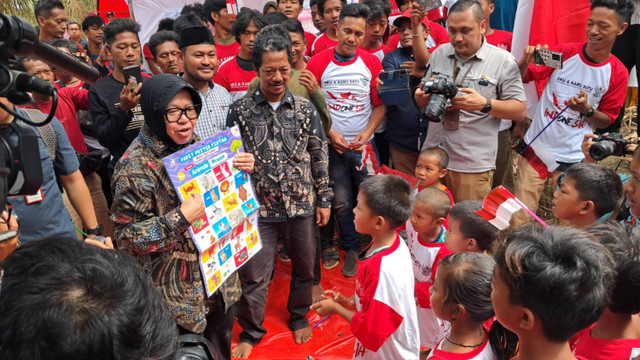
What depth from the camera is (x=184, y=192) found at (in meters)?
2.13

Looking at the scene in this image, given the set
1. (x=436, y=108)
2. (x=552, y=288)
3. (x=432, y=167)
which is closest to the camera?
(x=552, y=288)

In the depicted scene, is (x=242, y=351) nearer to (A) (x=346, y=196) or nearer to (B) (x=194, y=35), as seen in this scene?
(A) (x=346, y=196)

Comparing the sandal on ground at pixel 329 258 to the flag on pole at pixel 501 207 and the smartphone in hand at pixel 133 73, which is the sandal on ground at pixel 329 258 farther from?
the flag on pole at pixel 501 207

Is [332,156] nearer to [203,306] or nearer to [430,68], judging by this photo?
[430,68]

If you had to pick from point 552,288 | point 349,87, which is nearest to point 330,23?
point 349,87

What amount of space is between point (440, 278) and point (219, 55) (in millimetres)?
3953

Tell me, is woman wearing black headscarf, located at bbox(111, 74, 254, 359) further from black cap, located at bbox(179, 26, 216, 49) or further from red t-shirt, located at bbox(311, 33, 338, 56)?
red t-shirt, located at bbox(311, 33, 338, 56)

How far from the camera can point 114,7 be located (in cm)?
750

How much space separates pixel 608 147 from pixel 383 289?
1795 mm

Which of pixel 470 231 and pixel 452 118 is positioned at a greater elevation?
pixel 452 118

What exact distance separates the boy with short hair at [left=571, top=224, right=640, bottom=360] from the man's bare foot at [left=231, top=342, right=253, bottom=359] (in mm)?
2122

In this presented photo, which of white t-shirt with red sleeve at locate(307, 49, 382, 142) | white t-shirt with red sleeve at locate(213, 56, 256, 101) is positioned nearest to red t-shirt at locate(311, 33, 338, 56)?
white t-shirt with red sleeve at locate(307, 49, 382, 142)

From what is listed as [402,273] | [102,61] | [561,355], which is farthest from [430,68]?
[102,61]

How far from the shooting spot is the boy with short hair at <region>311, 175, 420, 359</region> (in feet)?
6.84
